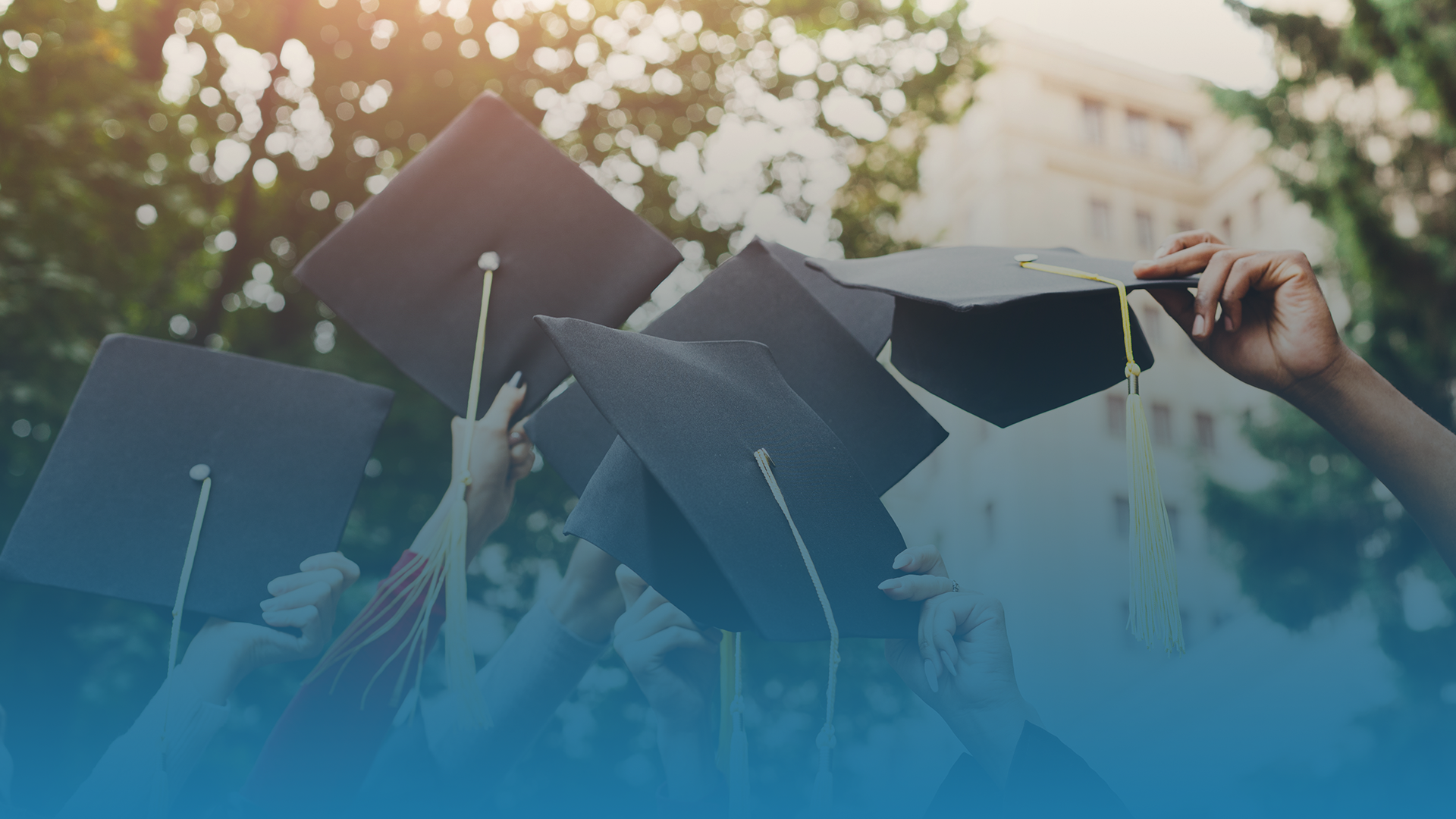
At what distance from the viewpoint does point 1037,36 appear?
16.8 meters

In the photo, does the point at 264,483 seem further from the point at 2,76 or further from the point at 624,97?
the point at 624,97

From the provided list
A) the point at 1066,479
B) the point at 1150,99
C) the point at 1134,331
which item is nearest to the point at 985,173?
the point at 1150,99

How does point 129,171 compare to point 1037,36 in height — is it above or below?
above

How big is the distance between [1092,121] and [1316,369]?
17790 mm

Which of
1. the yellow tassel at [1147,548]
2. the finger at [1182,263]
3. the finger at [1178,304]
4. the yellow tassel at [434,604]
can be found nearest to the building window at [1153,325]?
the finger at [1178,304]

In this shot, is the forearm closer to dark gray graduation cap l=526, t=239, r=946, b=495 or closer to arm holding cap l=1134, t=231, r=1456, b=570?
arm holding cap l=1134, t=231, r=1456, b=570

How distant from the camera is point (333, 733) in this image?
1.57 meters

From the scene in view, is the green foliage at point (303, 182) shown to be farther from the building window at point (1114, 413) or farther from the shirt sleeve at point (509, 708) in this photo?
the building window at point (1114, 413)

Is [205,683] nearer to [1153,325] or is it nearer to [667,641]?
[667,641]

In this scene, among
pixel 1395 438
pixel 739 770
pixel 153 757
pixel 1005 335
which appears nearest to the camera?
pixel 739 770

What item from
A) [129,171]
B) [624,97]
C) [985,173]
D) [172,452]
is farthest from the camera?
[985,173]

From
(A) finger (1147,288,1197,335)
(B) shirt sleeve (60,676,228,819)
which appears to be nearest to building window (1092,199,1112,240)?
(A) finger (1147,288,1197,335)

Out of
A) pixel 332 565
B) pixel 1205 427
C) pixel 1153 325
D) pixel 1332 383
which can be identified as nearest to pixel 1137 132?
pixel 1153 325

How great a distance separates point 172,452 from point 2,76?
13.0 feet
